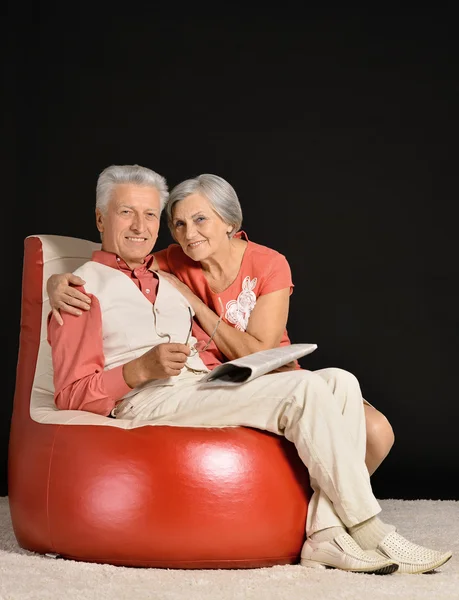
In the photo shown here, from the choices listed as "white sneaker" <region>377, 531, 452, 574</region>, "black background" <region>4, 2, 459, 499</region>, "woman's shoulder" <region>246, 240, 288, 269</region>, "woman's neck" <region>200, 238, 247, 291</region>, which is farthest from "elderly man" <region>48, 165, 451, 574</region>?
"black background" <region>4, 2, 459, 499</region>

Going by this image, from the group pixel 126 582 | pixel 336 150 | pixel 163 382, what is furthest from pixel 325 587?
pixel 336 150

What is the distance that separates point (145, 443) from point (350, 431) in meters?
0.58

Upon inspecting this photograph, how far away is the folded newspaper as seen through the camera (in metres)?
2.88

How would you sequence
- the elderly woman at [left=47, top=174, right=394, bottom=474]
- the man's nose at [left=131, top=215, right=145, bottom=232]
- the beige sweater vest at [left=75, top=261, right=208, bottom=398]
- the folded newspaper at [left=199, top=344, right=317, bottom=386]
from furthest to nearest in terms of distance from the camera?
1. the elderly woman at [left=47, top=174, right=394, bottom=474]
2. the man's nose at [left=131, top=215, right=145, bottom=232]
3. the beige sweater vest at [left=75, top=261, right=208, bottom=398]
4. the folded newspaper at [left=199, top=344, right=317, bottom=386]

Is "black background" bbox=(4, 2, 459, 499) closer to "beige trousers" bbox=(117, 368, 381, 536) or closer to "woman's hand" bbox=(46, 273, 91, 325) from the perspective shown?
"woman's hand" bbox=(46, 273, 91, 325)

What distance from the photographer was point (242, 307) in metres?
3.60

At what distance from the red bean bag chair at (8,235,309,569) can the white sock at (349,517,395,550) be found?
0.61ft

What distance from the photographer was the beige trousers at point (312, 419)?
9.15ft

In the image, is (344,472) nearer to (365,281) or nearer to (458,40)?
(365,281)

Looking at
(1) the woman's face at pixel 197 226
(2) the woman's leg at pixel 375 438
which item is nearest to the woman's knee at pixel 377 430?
(2) the woman's leg at pixel 375 438

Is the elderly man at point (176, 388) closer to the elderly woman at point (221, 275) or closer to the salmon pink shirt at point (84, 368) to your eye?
the salmon pink shirt at point (84, 368)

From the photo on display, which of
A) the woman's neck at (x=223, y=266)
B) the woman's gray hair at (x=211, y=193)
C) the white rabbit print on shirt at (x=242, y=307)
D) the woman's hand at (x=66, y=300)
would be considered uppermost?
the woman's gray hair at (x=211, y=193)

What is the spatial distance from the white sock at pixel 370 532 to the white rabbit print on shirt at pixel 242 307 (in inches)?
39.0

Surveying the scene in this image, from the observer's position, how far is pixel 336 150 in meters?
4.76
